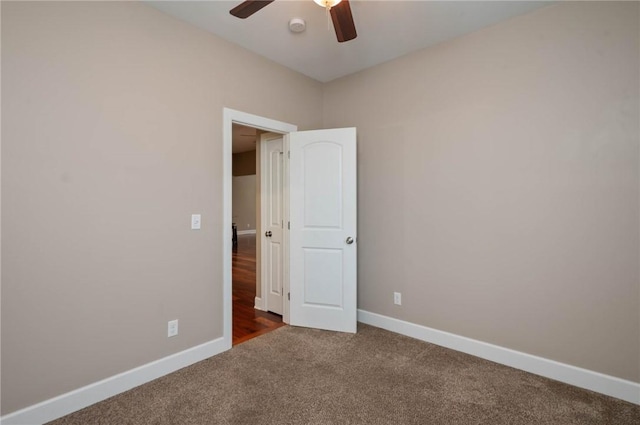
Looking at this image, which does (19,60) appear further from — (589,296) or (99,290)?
(589,296)

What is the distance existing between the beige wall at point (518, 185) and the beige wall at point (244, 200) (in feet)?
25.9

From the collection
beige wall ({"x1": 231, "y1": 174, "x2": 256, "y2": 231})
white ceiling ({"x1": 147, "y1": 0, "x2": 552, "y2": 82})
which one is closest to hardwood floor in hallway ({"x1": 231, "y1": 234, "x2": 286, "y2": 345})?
white ceiling ({"x1": 147, "y1": 0, "x2": 552, "y2": 82})

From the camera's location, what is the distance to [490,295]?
2.59 m

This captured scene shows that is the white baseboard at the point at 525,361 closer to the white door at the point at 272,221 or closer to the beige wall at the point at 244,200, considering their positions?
the white door at the point at 272,221

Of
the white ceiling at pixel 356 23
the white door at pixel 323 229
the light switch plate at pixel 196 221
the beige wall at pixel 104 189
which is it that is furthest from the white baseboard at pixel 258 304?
the white ceiling at pixel 356 23

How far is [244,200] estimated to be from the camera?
11.1 metres

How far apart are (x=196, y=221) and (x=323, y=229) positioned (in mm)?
1249

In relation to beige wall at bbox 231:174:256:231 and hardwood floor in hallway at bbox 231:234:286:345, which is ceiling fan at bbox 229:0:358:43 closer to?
hardwood floor in hallway at bbox 231:234:286:345

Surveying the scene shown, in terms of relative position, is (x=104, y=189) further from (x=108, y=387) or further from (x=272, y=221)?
(x=272, y=221)

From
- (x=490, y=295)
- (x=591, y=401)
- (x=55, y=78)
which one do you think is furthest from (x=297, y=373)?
(x=55, y=78)

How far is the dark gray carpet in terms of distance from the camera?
187cm

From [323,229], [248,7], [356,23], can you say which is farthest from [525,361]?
[248,7]

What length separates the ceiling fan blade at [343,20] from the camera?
1.81m

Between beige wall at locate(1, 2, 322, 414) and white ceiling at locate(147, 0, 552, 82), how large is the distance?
21cm
